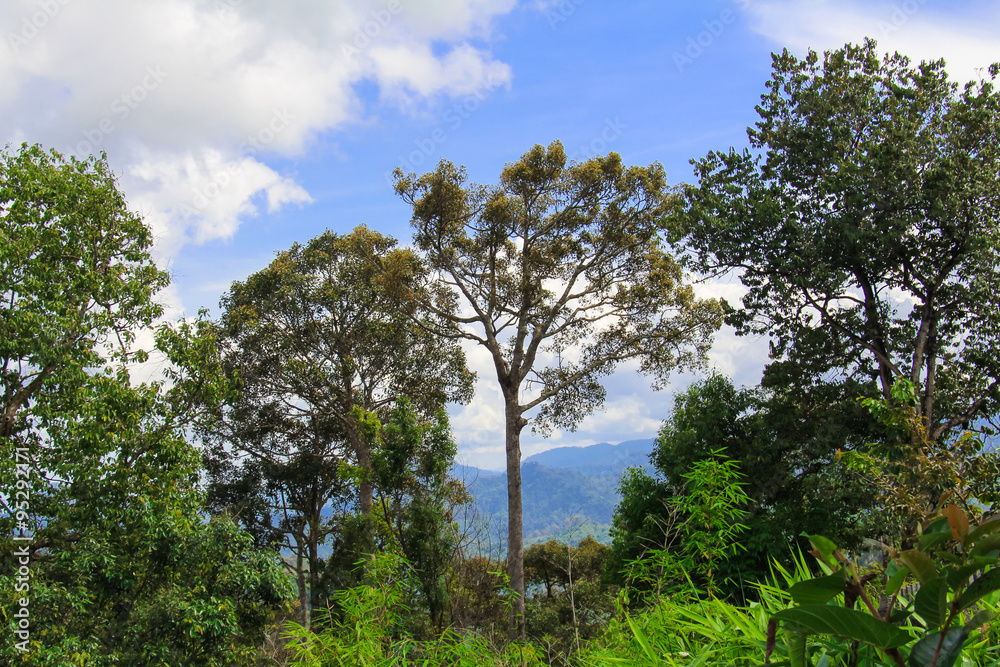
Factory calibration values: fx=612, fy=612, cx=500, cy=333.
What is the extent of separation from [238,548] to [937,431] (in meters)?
13.2

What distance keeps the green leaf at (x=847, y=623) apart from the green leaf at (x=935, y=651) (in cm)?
9

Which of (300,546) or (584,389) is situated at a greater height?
(584,389)

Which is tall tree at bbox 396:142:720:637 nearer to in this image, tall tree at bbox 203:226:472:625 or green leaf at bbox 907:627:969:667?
tall tree at bbox 203:226:472:625

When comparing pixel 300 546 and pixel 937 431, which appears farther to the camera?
pixel 300 546

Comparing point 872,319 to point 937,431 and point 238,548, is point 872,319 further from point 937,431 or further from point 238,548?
point 238,548

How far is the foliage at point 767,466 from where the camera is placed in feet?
41.9

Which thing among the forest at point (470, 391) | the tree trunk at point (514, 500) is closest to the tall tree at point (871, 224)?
the forest at point (470, 391)

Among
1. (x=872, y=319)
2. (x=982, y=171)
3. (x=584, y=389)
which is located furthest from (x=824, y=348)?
(x=584, y=389)

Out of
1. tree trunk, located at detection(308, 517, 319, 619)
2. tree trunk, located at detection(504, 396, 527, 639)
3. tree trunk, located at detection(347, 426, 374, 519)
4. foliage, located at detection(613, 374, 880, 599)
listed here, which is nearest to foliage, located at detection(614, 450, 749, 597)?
foliage, located at detection(613, 374, 880, 599)

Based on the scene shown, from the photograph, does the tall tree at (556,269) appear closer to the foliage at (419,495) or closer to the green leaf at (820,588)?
the foliage at (419,495)

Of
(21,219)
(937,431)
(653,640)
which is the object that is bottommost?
(653,640)

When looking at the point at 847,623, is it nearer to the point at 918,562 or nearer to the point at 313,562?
the point at 918,562

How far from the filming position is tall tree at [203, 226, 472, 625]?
1762 cm

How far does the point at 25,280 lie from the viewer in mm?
9211
